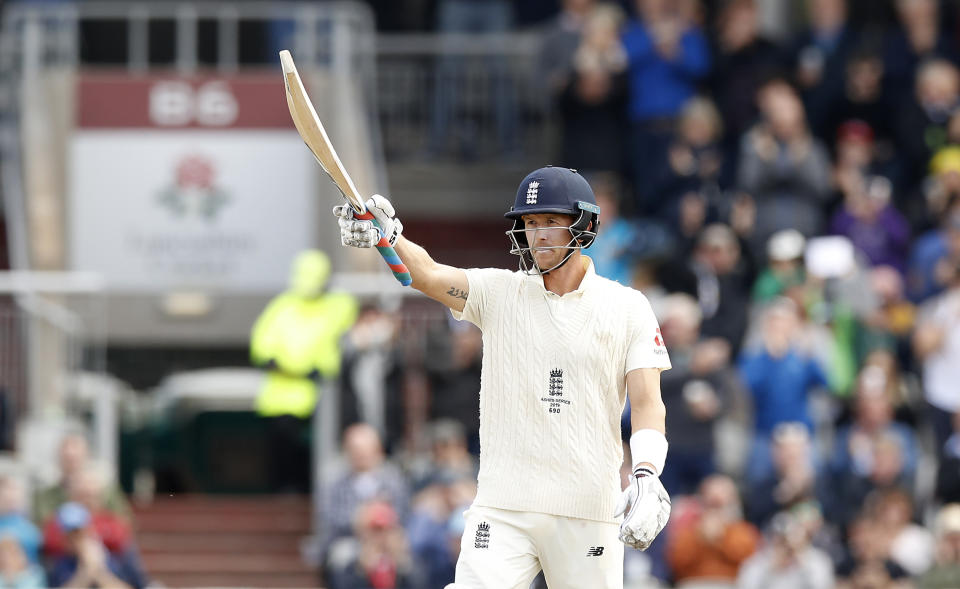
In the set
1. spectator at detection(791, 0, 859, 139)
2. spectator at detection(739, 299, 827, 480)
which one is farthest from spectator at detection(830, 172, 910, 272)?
spectator at detection(739, 299, 827, 480)

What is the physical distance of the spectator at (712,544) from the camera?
1242 cm

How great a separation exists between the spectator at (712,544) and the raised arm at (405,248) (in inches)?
206

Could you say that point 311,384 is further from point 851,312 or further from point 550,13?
point 550,13

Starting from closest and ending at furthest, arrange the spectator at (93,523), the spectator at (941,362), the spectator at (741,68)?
the spectator at (93,523) < the spectator at (941,362) < the spectator at (741,68)

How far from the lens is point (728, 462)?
13.3m

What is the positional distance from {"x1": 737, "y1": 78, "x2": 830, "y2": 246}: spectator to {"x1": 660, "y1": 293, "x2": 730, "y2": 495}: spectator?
169 cm

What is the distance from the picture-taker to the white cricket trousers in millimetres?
7312

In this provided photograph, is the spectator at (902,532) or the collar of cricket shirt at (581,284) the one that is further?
the spectator at (902,532)

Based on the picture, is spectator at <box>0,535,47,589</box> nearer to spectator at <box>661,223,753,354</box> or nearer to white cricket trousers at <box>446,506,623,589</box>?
spectator at <box>661,223,753,354</box>

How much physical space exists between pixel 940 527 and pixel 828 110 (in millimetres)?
4659

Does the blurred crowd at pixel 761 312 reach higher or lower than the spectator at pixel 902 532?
higher

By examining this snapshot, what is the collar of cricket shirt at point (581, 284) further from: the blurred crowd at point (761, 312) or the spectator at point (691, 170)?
the spectator at point (691, 170)

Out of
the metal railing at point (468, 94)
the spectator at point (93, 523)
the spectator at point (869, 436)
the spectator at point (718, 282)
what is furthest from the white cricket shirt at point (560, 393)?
the metal railing at point (468, 94)

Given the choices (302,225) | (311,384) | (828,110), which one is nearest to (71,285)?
(311,384)
